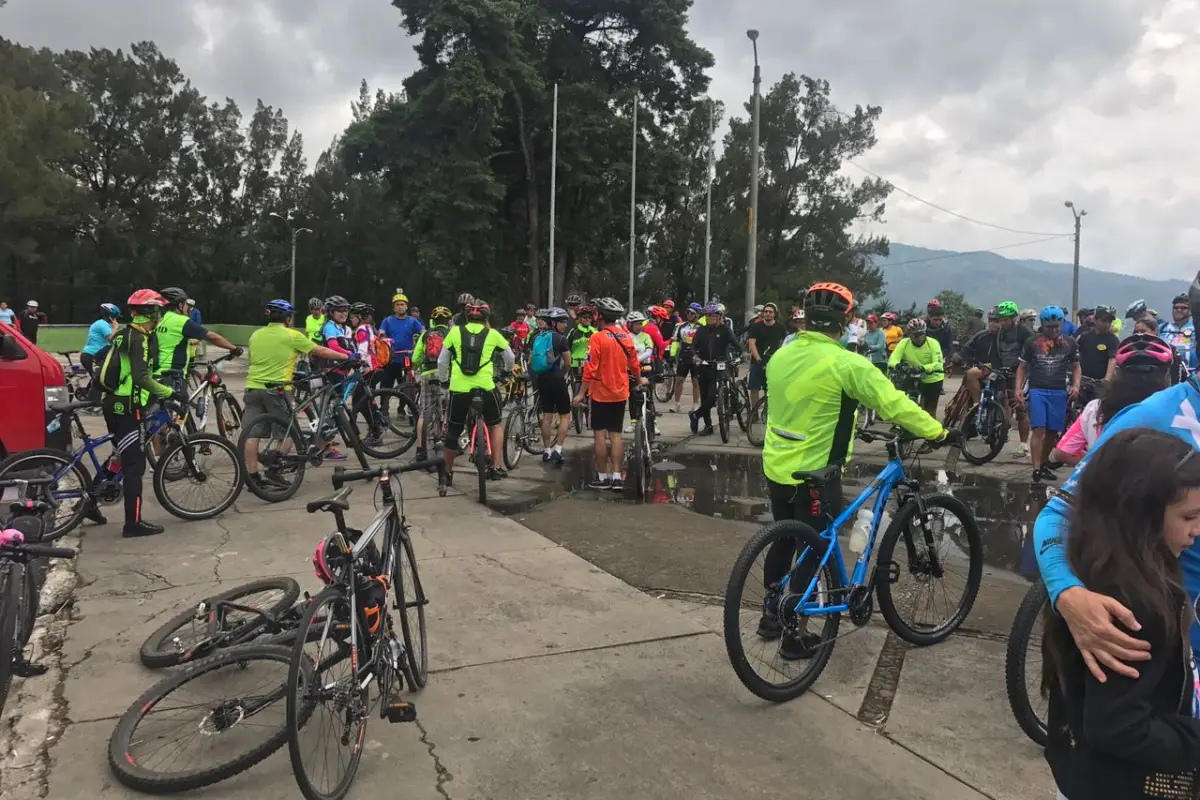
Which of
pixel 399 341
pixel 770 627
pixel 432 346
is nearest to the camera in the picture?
pixel 770 627

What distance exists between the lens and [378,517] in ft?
10.9

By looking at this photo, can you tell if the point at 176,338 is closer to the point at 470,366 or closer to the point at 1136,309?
the point at 470,366

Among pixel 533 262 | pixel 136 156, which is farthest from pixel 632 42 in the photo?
pixel 136 156

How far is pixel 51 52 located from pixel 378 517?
2251 inches

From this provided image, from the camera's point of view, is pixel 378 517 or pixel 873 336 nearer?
pixel 378 517

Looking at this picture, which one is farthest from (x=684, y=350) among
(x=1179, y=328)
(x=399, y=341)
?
(x=1179, y=328)

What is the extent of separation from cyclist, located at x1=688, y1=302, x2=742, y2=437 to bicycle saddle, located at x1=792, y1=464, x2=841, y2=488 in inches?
277

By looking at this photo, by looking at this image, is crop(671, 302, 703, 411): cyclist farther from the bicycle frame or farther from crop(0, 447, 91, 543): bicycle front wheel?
the bicycle frame

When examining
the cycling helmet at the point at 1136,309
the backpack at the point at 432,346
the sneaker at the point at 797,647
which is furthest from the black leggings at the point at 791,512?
the cycling helmet at the point at 1136,309

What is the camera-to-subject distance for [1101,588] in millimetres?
1579

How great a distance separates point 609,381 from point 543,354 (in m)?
1.73

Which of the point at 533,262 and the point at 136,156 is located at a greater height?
the point at 136,156

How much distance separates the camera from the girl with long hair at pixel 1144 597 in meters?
1.52

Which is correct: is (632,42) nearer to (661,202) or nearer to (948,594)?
(661,202)
